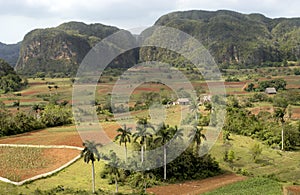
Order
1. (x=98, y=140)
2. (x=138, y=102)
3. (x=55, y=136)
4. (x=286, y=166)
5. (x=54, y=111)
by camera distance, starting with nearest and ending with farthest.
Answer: (x=286, y=166), (x=98, y=140), (x=55, y=136), (x=54, y=111), (x=138, y=102)

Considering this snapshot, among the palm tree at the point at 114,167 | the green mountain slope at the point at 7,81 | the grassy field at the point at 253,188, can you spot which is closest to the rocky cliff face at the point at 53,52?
the green mountain slope at the point at 7,81

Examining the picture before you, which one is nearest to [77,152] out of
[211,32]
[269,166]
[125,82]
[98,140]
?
[98,140]

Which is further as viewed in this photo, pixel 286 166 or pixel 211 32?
pixel 211 32

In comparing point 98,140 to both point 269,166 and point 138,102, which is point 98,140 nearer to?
point 269,166

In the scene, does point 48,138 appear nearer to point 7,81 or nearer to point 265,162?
point 265,162

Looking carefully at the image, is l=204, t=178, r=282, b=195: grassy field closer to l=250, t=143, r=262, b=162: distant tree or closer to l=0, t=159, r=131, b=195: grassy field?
l=250, t=143, r=262, b=162: distant tree

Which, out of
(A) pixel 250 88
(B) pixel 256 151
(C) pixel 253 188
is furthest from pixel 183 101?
(C) pixel 253 188
